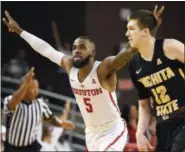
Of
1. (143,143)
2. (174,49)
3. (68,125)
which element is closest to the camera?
(174,49)

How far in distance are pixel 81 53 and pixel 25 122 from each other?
2.25 meters

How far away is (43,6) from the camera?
1363cm

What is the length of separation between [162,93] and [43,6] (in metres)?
9.64

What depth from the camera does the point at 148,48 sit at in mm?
4414

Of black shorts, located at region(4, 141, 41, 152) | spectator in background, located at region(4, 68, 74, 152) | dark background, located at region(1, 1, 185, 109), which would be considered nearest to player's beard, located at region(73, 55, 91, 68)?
spectator in background, located at region(4, 68, 74, 152)

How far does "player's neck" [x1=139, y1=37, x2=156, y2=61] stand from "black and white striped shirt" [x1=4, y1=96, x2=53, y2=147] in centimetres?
321

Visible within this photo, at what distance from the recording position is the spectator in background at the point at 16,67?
38.7ft

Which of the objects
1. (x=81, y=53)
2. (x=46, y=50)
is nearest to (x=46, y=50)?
(x=46, y=50)

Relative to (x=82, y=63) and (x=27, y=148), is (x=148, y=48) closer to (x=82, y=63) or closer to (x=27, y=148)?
(x=82, y=63)

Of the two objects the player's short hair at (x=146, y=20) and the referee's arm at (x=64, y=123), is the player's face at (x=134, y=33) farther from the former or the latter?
the referee's arm at (x=64, y=123)

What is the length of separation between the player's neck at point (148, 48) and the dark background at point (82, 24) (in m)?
8.43

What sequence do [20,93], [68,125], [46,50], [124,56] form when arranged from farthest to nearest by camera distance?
1. [68,125]
2. [20,93]
3. [46,50]
4. [124,56]

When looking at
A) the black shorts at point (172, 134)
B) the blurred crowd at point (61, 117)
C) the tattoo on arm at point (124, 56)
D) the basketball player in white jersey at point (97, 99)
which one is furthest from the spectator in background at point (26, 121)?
the black shorts at point (172, 134)

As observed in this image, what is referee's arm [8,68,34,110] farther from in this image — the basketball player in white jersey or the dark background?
the dark background
